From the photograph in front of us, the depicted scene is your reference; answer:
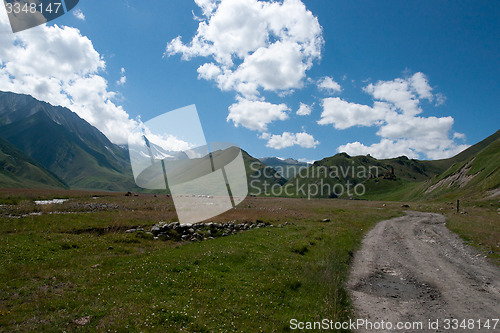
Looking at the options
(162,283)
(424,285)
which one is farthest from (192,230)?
(424,285)

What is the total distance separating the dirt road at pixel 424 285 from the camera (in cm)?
1030

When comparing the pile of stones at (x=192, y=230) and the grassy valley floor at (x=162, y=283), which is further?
the pile of stones at (x=192, y=230)

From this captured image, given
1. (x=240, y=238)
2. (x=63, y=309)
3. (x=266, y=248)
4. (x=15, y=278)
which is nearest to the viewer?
(x=63, y=309)

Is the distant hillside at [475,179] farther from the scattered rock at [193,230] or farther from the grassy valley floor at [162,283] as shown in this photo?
the grassy valley floor at [162,283]

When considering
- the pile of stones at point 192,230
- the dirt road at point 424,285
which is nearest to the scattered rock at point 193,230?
the pile of stones at point 192,230

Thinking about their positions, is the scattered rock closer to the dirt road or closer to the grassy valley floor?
the grassy valley floor

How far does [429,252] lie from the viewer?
2053cm

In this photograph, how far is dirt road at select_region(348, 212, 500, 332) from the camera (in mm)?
10297

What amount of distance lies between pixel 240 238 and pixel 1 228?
20028 mm

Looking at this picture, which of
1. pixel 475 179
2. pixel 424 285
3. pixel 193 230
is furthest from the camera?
pixel 475 179

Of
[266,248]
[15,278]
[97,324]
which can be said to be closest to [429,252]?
[266,248]

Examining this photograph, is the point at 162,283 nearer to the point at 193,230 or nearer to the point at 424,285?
the point at 193,230

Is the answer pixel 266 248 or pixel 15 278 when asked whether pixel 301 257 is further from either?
pixel 15 278

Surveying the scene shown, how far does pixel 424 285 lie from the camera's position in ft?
44.4
